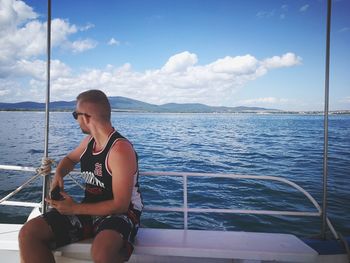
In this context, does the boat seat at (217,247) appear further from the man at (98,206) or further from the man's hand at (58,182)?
the man's hand at (58,182)

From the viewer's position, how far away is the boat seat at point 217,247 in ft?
5.99

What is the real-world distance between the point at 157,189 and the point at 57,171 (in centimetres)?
689

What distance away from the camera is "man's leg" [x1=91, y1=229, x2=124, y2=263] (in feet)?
Result: 5.13

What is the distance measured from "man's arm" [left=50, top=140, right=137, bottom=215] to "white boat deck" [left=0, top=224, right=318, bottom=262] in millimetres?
247

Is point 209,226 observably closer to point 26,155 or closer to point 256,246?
point 256,246

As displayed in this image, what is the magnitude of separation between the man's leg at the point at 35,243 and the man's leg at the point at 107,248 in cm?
39

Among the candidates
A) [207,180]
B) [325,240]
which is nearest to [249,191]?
[207,180]

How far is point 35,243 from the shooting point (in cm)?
174

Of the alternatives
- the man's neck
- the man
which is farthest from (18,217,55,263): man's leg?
the man's neck

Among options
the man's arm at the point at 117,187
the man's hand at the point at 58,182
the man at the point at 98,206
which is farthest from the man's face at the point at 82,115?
the man's hand at the point at 58,182

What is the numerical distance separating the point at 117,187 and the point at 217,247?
82 centimetres

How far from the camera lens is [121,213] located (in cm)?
180

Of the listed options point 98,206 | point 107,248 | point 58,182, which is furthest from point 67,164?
point 107,248

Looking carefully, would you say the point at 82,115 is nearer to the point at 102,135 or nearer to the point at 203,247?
the point at 102,135
